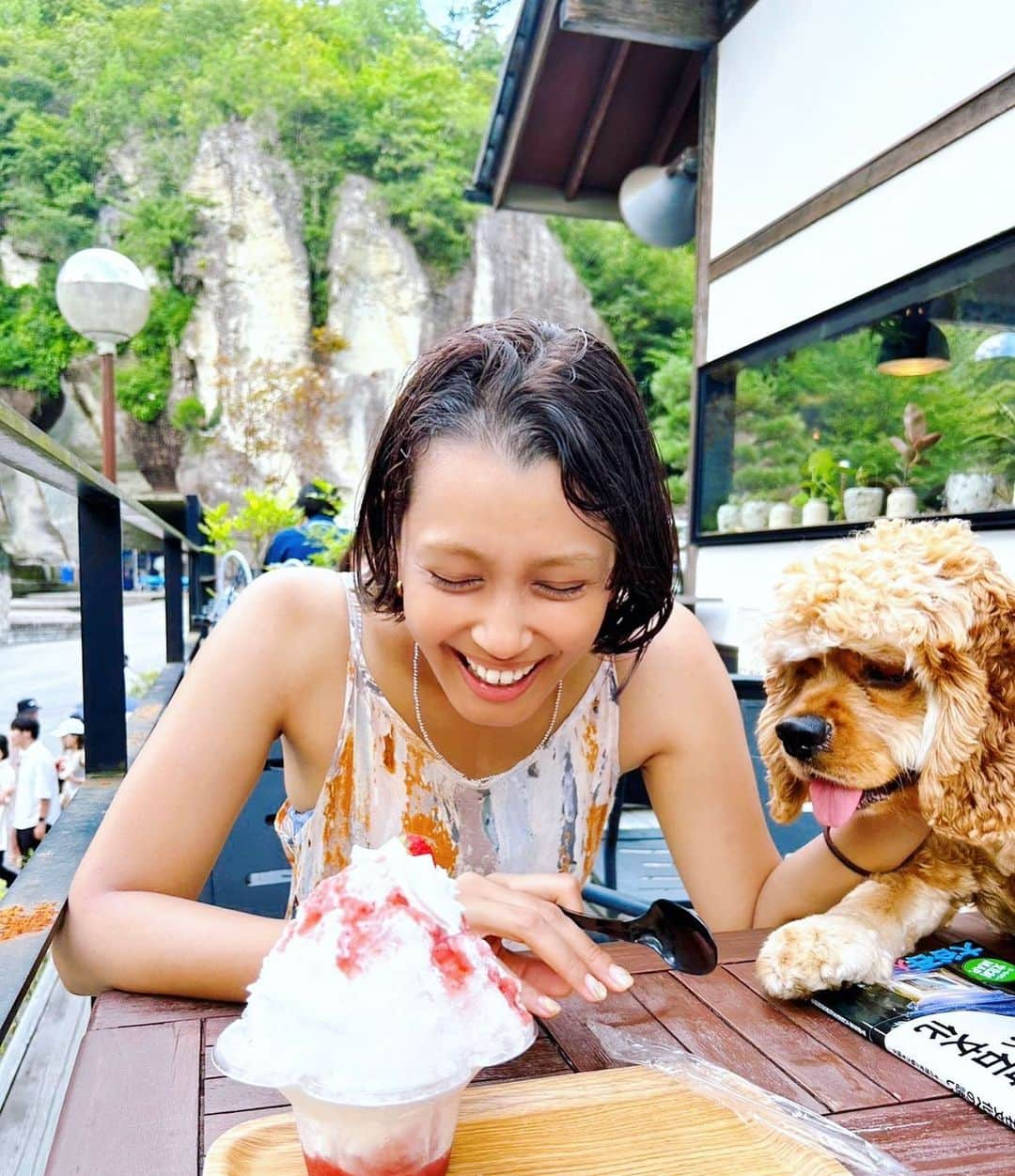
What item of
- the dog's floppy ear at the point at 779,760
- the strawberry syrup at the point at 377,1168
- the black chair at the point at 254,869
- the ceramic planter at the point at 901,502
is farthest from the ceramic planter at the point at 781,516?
the strawberry syrup at the point at 377,1168

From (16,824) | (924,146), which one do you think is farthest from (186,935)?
(924,146)

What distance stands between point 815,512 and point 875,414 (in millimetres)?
707

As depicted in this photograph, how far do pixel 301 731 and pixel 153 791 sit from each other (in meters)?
0.29

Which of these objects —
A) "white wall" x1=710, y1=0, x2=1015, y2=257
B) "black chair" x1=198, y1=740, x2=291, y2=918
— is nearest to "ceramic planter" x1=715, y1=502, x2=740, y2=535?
"white wall" x1=710, y1=0, x2=1015, y2=257

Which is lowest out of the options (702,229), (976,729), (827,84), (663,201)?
(976,729)

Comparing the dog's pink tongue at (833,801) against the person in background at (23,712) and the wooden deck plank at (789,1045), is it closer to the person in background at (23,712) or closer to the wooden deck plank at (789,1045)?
the wooden deck plank at (789,1045)

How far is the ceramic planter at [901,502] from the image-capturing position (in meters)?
4.85

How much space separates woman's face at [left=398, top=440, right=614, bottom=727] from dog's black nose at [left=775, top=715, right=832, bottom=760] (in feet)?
1.02

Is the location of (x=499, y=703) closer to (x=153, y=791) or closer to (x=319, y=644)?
(x=319, y=644)

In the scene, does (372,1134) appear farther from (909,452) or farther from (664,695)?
(909,452)

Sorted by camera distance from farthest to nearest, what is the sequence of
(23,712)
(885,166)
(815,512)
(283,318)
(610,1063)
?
(283,318) < (815,512) < (885,166) < (23,712) < (610,1063)

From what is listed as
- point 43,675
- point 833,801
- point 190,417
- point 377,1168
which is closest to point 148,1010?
point 377,1168

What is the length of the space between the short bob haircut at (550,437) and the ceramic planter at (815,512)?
4497 millimetres

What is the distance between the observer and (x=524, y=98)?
7.81m
